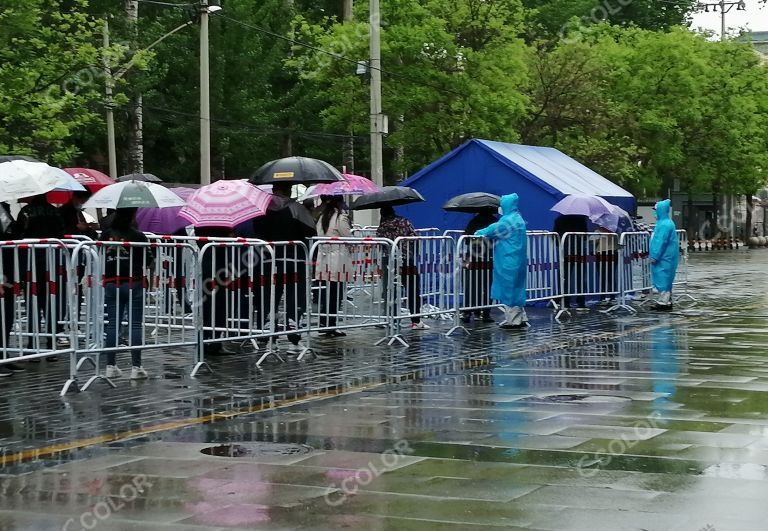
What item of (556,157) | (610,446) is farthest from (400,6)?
(610,446)

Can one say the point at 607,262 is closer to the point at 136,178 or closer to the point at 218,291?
the point at 136,178

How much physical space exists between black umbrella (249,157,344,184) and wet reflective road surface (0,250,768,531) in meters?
2.22

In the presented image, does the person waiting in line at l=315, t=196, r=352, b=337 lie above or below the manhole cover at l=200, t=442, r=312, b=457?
above

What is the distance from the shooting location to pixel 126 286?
38.9 ft

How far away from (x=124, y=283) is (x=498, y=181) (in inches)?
495

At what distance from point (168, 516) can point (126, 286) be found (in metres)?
5.73

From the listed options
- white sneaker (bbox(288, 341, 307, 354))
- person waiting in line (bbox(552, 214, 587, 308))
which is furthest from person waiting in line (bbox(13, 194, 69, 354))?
person waiting in line (bbox(552, 214, 587, 308))

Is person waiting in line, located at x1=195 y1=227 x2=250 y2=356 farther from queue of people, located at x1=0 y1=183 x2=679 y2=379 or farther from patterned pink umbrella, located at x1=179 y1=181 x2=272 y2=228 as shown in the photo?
patterned pink umbrella, located at x1=179 y1=181 x2=272 y2=228

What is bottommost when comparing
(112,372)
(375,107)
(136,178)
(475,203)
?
(112,372)

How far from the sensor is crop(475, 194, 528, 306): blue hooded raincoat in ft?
55.8

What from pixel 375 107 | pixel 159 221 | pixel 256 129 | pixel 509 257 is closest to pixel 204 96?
pixel 375 107

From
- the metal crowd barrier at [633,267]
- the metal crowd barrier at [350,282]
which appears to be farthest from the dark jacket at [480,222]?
the metal crowd barrier at [350,282]

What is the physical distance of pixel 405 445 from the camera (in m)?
8.33

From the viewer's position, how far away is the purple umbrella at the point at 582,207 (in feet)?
66.1
